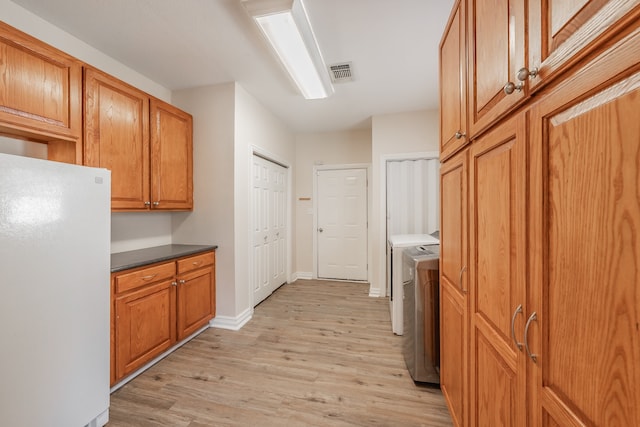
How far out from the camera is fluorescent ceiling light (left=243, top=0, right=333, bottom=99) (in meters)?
1.69

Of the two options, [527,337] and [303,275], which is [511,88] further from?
[303,275]

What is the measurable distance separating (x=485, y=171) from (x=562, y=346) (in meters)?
0.61

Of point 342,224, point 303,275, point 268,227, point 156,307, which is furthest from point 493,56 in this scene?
point 303,275

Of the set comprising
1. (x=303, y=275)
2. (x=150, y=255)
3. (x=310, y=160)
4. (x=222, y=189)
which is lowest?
(x=303, y=275)

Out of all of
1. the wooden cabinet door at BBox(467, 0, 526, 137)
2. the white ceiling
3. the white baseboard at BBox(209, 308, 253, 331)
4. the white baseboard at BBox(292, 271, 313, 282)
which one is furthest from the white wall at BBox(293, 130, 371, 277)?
the wooden cabinet door at BBox(467, 0, 526, 137)

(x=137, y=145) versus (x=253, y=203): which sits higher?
(x=137, y=145)

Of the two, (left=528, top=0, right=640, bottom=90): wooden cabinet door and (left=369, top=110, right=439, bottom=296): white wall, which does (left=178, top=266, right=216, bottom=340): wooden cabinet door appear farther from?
(left=528, top=0, right=640, bottom=90): wooden cabinet door

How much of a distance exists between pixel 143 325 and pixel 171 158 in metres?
1.55

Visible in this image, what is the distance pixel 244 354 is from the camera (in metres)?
2.38

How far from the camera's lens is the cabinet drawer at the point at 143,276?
1.90 metres

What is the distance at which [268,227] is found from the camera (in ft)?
12.9

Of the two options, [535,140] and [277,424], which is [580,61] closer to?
[535,140]

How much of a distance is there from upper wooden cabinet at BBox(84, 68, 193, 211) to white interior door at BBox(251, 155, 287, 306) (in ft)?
3.10

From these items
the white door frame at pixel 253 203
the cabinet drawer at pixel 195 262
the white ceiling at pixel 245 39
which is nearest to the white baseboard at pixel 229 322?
the white door frame at pixel 253 203
